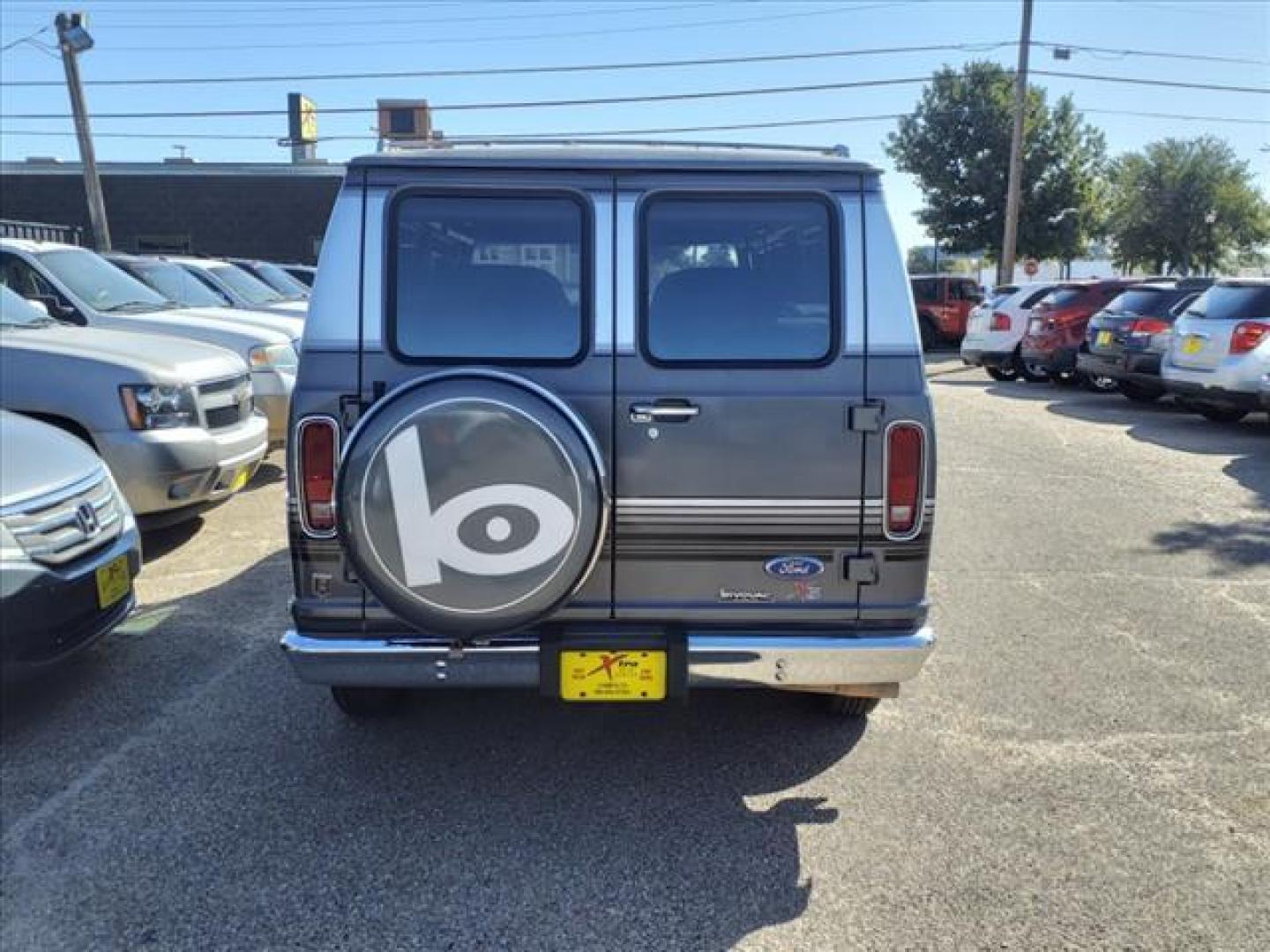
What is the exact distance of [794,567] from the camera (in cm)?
307

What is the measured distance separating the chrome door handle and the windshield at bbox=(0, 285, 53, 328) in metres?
5.19

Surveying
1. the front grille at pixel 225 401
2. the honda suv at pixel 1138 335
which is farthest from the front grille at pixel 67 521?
the honda suv at pixel 1138 335

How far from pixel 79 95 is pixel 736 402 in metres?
20.1

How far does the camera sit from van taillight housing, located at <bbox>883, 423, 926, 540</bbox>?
3.00m

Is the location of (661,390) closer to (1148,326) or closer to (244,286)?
(244,286)

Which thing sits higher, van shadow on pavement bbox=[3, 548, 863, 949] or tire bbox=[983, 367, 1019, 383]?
van shadow on pavement bbox=[3, 548, 863, 949]

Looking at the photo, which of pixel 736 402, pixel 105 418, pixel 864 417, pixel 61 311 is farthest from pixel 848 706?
pixel 61 311

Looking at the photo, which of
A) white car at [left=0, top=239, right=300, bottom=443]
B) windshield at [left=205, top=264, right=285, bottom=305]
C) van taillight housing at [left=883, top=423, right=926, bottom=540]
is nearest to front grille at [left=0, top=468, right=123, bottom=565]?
van taillight housing at [left=883, top=423, right=926, bottom=540]

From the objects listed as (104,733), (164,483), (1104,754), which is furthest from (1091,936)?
(164,483)

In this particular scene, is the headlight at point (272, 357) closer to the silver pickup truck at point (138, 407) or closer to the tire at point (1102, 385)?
the silver pickup truck at point (138, 407)

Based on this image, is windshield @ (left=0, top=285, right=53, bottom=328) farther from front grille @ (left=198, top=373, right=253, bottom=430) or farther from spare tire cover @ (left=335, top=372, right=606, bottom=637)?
spare tire cover @ (left=335, top=372, right=606, bottom=637)

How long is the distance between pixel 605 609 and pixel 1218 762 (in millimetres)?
2318

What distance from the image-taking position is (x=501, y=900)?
273cm

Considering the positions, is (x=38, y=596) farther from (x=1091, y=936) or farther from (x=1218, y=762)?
(x=1218, y=762)
